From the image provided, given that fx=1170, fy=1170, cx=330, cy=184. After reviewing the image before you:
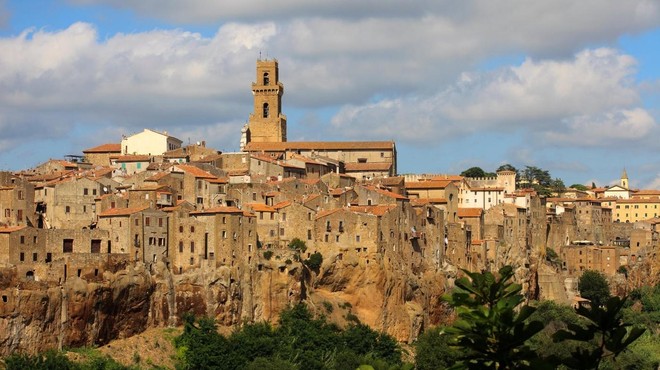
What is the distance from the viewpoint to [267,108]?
391 feet

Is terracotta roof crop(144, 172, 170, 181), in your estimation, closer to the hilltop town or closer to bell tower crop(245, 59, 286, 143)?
the hilltop town

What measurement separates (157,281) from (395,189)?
2992 centimetres

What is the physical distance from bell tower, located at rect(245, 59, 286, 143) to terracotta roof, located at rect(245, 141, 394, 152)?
7862 mm

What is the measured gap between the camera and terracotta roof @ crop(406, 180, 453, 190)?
97.5m

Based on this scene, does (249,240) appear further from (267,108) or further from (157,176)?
(267,108)

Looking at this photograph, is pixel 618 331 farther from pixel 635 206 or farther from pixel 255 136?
pixel 635 206

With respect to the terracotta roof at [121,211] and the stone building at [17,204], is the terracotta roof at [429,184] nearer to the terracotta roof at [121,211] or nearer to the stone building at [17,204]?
the terracotta roof at [121,211]

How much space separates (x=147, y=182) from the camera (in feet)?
256

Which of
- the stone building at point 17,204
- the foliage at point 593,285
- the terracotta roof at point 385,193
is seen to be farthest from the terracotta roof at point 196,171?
the foliage at point 593,285

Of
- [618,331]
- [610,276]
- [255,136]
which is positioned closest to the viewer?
[618,331]

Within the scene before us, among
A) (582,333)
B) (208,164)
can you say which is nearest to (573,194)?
(208,164)

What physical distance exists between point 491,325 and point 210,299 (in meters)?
Answer: 56.5

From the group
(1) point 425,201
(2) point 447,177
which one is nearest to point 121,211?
(1) point 425,201

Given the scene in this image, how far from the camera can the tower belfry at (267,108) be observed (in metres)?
117
